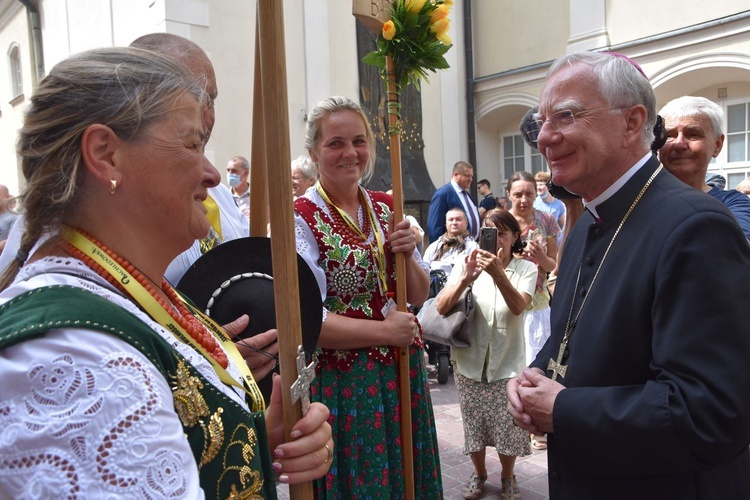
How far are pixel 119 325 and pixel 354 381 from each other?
179cm

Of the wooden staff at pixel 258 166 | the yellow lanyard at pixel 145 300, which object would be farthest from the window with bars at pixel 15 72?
the yellow lanyard at pixel 145 300

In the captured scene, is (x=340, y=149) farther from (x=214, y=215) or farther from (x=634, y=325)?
(x=634, y=325)

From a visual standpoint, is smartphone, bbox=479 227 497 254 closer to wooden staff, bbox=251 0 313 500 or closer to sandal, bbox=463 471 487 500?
sandal, bbox=463 471 487 500

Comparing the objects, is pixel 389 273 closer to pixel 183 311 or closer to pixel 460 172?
pixel 183 311

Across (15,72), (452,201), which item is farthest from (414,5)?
(15,72)

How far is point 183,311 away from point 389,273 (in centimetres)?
162

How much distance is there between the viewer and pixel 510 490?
3818 mm

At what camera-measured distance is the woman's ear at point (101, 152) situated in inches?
39.3

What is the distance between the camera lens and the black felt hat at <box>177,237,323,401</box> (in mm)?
1604

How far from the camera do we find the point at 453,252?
658 centimetres

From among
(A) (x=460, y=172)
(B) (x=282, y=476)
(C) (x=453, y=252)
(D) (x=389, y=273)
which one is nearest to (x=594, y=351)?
(B) (x=282, y=476)

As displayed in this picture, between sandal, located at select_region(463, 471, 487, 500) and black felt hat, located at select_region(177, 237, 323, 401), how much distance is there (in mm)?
2608

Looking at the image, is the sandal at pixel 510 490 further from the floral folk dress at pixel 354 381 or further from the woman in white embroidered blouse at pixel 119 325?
the woman in white embroidered blouse at pixel 119 325

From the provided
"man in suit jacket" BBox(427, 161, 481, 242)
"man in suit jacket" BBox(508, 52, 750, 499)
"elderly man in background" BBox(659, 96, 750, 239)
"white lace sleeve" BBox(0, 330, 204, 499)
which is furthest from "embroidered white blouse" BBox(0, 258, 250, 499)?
"man in suit jacket" BBox(427, 161, 481, 242)
